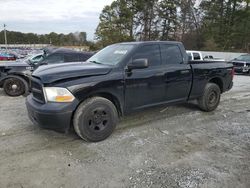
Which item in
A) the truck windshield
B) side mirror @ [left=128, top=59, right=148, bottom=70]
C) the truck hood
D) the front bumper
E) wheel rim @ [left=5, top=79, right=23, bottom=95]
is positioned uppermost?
the truck windshield

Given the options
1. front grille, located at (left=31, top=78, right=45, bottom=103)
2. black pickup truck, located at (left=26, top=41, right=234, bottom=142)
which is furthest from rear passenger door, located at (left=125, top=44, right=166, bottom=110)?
front grille, located at (left=31, top=78, right=45, bottom=103)

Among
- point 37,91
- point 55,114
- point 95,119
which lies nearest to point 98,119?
point 95,119

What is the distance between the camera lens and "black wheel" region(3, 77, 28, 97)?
363 inches

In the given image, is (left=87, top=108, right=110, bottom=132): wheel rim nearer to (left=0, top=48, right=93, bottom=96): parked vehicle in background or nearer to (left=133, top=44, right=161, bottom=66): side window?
(left=133, top=44, right=161, bottom=66): side window

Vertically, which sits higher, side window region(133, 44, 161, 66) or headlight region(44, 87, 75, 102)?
side window region(133, 44, 161, 66)

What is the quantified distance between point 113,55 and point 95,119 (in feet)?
4.94

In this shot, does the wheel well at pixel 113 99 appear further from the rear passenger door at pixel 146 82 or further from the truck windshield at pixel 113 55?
the truck windshield at pixel 113 55

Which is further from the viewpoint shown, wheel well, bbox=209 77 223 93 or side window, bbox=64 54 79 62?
side window, bbox=64 54 79 62

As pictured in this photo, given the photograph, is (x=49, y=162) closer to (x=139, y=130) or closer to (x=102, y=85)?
(x=102, y=85)

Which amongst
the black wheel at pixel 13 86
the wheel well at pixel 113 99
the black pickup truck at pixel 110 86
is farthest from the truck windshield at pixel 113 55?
the black wheel at pixel 13 86

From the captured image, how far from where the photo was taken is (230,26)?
42219mm

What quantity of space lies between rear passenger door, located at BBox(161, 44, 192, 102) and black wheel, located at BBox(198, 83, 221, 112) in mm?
722

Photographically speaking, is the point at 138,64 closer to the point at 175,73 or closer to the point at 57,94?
the point at 175,73

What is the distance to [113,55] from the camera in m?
5.61
